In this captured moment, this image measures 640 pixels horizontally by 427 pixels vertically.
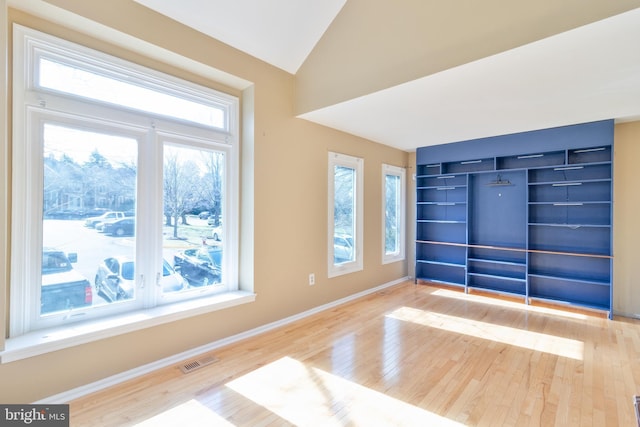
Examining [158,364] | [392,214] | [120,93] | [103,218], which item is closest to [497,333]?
[392,214]

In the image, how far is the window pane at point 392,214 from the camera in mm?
5096

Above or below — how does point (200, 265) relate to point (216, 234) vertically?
below

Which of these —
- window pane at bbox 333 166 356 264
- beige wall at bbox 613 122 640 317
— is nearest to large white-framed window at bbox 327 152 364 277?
window pane at bbox 333 166 356 264

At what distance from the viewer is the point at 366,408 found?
76.2 inches

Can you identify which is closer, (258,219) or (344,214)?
(258,219)

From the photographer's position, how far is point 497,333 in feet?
10.3

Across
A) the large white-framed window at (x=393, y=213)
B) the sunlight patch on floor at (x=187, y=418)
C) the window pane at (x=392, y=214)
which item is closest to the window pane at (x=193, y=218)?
the sunlight patch on floor at (x=187, y=418)

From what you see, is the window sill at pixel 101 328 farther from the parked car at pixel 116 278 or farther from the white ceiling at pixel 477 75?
the white ceiling at pixel 477 75

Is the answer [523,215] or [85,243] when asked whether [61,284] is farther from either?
[523,215]

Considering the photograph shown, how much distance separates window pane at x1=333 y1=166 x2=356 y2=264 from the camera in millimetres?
4152

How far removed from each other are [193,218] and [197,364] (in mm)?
1277

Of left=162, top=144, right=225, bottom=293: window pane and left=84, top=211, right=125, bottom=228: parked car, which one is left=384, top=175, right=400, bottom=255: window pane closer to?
left=162, top=144, right=225, bottom=293: window pane

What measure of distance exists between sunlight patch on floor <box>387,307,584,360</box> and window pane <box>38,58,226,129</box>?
3.14 meters

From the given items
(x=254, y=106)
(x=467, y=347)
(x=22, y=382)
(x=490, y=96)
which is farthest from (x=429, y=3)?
(x=22, y=382)
